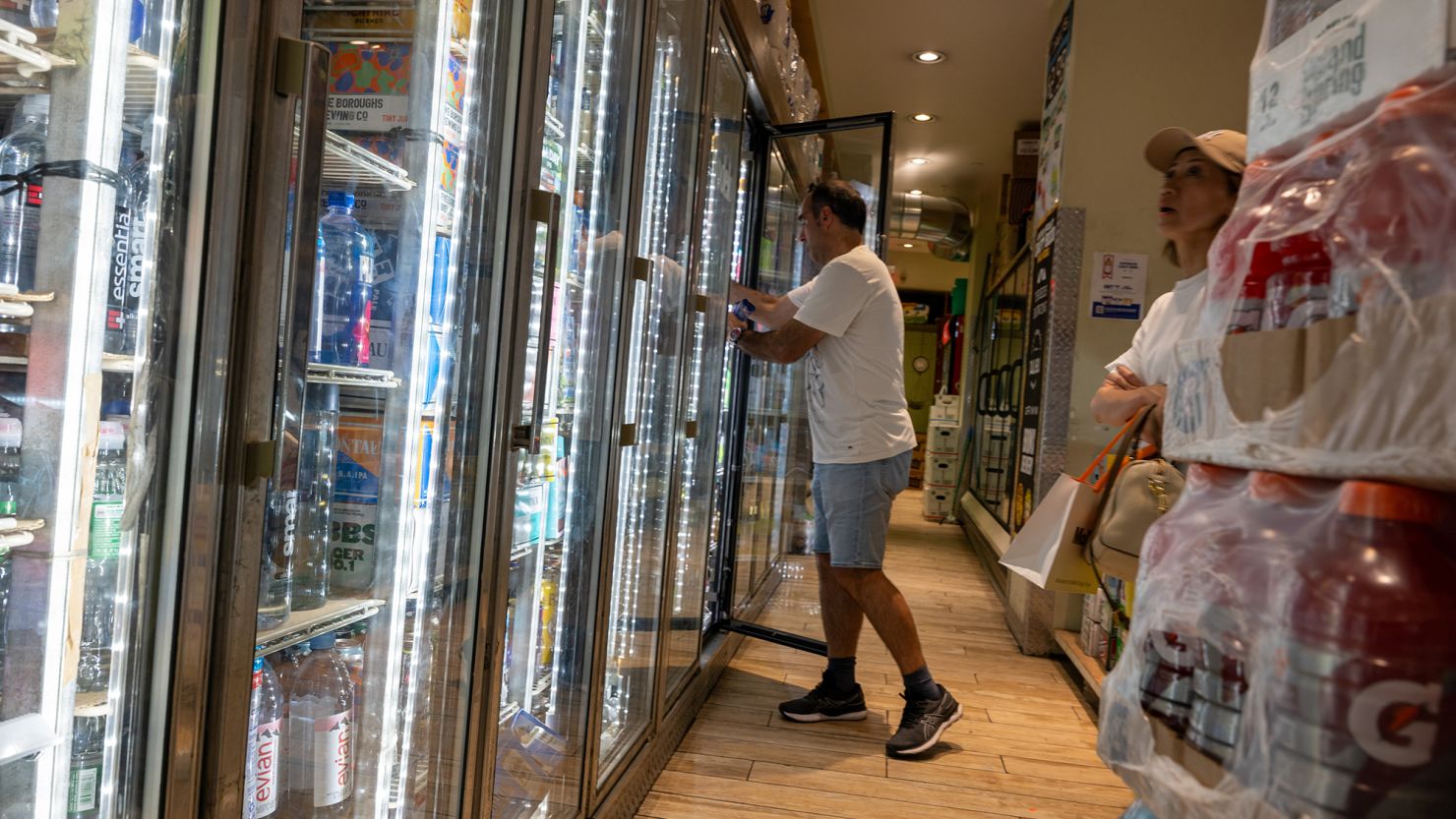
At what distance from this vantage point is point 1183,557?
850 mm

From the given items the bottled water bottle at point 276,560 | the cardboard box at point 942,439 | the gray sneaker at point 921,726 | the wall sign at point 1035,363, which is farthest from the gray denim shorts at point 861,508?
the cardboard box at point 942,439

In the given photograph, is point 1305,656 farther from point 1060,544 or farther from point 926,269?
point 926,269

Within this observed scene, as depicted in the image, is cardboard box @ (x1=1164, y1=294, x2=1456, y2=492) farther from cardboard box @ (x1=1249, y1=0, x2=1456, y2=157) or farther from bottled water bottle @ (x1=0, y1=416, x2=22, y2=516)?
bottled water bottle @ (x1=0, y1=416, x2=22, y2=516)

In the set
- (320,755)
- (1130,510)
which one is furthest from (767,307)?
(320,755)

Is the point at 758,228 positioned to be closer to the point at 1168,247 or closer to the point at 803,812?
the point at 1168,247

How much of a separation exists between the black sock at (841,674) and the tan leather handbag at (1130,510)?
75.5 inches

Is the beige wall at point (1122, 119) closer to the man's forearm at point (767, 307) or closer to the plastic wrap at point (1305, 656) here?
the man's forearm at point (767, 307)

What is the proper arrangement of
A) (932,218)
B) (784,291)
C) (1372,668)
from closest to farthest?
(1372,668) < (784,291) < (932,218)

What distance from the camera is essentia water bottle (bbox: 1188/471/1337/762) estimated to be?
731 mm

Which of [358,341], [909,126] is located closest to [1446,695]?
[358,341]

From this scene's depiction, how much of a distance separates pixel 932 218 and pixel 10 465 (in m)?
9.73

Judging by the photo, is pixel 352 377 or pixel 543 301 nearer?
pixel 352 377

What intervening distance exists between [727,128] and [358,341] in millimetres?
2134

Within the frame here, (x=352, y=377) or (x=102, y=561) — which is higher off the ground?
(x=352, y=377)
